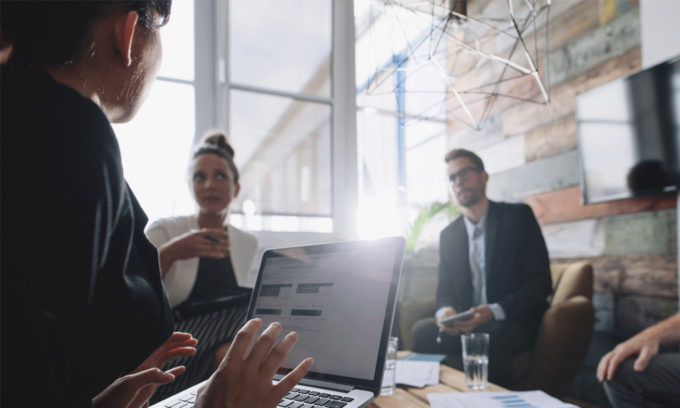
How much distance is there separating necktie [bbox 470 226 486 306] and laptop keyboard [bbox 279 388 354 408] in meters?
1.83

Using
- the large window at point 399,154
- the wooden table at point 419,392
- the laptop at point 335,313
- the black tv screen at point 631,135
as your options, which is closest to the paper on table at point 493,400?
the wooden table at point 419,392

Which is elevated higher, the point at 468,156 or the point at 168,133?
the point at 168,133

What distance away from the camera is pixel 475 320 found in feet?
6.75

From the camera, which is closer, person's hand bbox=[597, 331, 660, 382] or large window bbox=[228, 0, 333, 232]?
person's hand bbox=[597, 331, 660, 382]

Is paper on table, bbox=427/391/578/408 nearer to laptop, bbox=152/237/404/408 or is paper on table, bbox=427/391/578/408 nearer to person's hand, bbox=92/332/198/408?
laptop, bbox=152/237/404/408

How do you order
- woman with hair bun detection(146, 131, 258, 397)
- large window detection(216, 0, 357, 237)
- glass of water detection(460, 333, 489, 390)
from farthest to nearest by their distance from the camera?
large window detection(216, 0, 357, 237) → woman with hair bun detection(146, 131, 258, 397) → glass of water detection(460, 333, 489, 390)

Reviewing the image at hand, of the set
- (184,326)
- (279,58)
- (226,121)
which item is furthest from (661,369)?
(279,58)

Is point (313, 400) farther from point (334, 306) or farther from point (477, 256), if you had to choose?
point (477, 256)

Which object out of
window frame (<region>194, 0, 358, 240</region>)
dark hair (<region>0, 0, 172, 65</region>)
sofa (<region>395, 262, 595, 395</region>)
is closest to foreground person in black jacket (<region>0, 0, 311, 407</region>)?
dark hair (<region>0, 0, 172, 65</region>)

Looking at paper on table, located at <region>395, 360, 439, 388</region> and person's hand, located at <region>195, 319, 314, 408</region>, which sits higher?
person's hand, located at <region>195, 319, 314, 408</region>

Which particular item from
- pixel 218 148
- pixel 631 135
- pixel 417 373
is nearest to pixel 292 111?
pixel 218 148

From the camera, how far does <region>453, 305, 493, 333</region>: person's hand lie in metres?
2.03

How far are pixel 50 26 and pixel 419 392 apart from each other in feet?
3.72

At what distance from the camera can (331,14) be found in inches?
125
